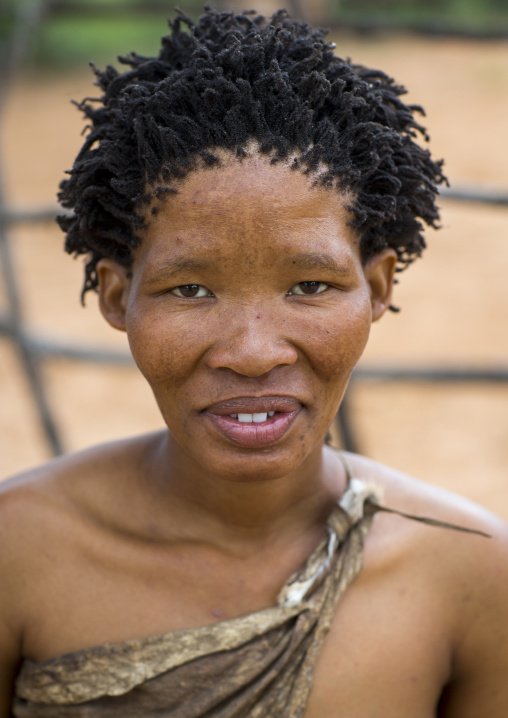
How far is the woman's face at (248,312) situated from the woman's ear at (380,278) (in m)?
0.12

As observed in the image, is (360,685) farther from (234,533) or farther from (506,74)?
(506,74)

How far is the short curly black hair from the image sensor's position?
5.16 feet

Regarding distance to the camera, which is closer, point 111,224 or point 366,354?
point 111,224

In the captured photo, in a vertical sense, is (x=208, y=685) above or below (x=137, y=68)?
below

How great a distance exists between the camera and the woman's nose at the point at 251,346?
5.09 ft

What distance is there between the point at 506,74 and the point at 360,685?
1393 centimetres

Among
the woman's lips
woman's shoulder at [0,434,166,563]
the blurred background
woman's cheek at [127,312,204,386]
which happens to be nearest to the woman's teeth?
the woman's lips

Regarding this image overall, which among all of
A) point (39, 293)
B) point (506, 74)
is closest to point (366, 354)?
point (39, 293)

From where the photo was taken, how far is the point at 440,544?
1938 mm

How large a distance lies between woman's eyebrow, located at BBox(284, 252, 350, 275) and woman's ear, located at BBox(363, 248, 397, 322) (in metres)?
0.21

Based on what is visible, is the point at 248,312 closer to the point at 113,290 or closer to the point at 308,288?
the point at 308,288

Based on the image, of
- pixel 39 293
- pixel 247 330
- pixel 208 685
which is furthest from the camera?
pixel 39 293

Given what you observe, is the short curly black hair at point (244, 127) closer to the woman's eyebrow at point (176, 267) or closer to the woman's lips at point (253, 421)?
the woman's eyebrow at point (176, 267)

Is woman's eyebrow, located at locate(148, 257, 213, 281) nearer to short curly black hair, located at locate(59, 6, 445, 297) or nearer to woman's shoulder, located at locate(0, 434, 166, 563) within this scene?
short curly black hair, located at locate(59, 6, 445, 297)
